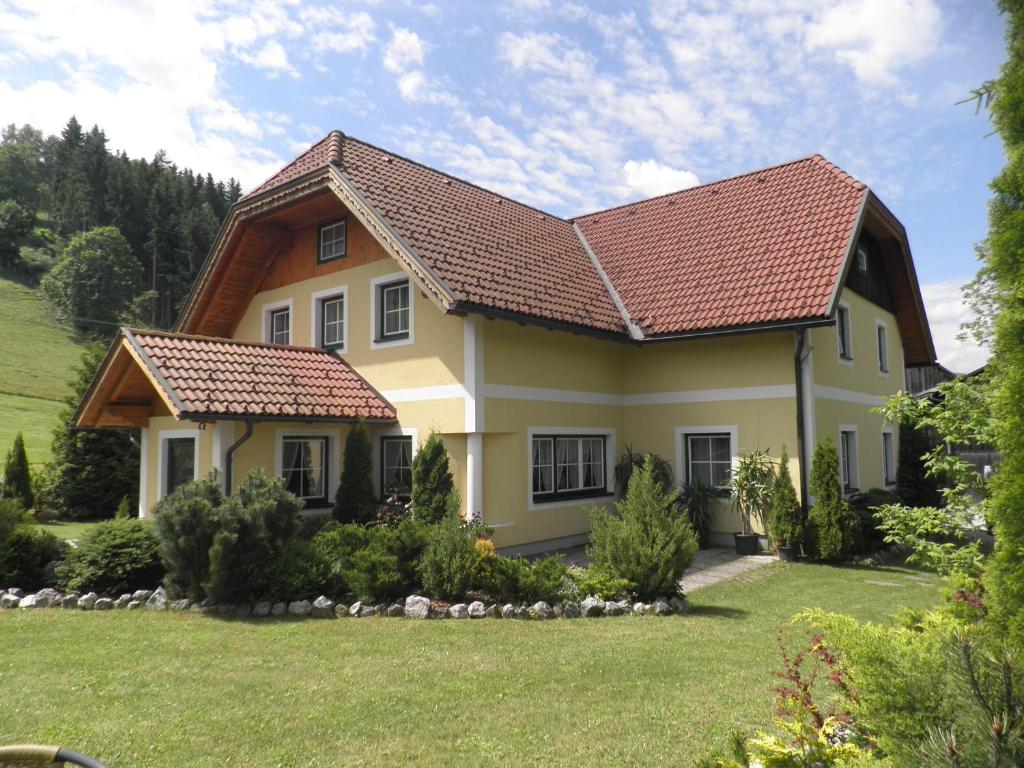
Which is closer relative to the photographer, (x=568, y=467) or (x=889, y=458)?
(x=568, y=467)

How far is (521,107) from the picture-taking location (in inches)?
447

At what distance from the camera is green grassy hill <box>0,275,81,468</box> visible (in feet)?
109

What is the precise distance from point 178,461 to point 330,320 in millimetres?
4345

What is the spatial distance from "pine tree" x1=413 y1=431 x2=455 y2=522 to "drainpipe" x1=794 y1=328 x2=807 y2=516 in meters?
6.49

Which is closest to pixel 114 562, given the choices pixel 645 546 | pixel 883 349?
pixel 645 546

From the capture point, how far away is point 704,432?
45.8 ft

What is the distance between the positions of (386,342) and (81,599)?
22.0 ft

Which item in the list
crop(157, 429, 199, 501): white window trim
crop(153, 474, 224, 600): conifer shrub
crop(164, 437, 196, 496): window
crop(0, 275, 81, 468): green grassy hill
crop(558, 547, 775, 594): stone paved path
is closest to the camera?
crop(153, 474, 224, 600): conifer shrub

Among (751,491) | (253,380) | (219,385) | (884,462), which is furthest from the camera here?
(884,462)

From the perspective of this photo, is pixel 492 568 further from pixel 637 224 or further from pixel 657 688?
pixel 637 224

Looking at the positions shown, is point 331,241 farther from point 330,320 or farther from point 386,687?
point 386,687

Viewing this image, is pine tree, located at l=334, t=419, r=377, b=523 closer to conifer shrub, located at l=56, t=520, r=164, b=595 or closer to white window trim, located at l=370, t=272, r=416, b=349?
white window trim, located at l=370, t=272, r=416, b=349

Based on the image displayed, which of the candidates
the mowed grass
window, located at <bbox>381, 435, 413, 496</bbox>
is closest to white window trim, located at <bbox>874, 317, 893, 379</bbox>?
the mowed grass

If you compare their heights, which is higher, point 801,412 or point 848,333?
point 848,333
